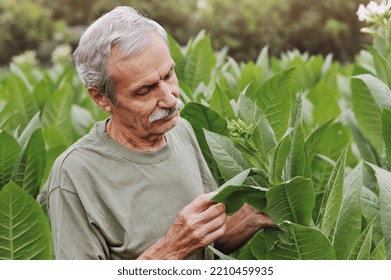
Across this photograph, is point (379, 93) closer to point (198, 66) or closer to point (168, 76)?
point (168, 76)

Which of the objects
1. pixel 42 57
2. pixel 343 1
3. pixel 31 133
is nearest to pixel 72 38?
pixel 42 57

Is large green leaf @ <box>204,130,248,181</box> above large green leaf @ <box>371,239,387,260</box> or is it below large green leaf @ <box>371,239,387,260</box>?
above

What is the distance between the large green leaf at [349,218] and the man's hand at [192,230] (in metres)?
0.34

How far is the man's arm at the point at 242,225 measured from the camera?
223cm

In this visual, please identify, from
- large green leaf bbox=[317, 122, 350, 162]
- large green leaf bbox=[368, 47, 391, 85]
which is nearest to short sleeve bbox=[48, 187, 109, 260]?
large green leaf bbox=[317, 122, 350, 162]

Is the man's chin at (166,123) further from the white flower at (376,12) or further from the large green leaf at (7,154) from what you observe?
the white flower at (376,12)

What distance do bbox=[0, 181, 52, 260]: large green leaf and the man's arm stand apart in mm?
587

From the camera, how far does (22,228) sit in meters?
2.27

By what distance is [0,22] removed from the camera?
31625 millimetres

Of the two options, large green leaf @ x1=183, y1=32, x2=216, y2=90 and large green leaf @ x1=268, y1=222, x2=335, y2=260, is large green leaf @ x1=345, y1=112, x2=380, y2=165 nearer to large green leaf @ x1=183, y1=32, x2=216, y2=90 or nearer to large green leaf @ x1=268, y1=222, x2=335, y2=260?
large green leaf @ x1=183, y1=32, x2=216, y2=90

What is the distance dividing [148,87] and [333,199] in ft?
2.08

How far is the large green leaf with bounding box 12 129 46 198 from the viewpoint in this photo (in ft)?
8.68

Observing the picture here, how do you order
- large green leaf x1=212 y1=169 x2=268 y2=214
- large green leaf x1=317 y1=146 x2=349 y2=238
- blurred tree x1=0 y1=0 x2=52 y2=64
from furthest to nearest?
blurred tree x1=0 y1=0 x2=52 y2=64 < large green leaf x1=317 y1=146 x2=349 y2=238 < large green leaf x1=212 y1=169 x2=268 y2=214
